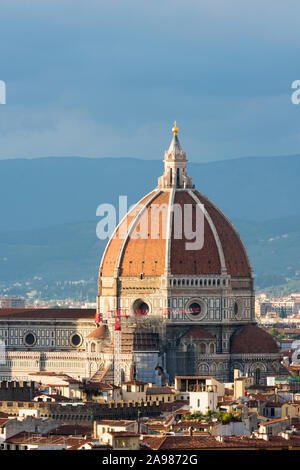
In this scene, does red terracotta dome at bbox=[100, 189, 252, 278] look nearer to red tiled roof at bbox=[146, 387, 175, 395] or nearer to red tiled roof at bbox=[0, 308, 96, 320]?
red tiled roof at bbox=[0, 308, 96, 320]

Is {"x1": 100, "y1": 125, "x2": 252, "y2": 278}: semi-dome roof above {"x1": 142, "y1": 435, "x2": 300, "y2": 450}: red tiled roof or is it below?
above

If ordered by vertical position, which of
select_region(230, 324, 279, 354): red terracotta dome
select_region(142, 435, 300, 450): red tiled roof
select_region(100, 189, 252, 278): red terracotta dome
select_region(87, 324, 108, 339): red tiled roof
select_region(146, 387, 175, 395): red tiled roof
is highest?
select_region(100, 189, 252, 278): red terracotta dome

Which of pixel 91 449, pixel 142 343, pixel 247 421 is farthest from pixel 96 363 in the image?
pixel 91 449

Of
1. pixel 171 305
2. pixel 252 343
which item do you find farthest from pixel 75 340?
pixel 252 343

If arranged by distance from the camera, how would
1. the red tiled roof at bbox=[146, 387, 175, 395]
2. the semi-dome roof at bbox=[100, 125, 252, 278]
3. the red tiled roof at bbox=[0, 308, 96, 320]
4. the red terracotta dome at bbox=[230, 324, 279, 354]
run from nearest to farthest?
the red tiled roof at bbox=[146, 387, 175, 395], the red terracotta dome at bbox=[230, 324, 279, 354], the semi-dome roof at bbox=[100, 125, 252, 278], the red tiled roof at bbox=[0, 308, 96, 320]

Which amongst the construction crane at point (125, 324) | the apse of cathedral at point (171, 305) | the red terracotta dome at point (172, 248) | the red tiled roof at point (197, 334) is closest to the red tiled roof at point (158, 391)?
the construction crane at point (125, 324)

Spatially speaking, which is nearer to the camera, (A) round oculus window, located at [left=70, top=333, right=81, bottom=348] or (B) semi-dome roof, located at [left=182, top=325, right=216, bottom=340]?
(B) semi-dome roof, located at [left=182, top=325, right=216, bottom=340]

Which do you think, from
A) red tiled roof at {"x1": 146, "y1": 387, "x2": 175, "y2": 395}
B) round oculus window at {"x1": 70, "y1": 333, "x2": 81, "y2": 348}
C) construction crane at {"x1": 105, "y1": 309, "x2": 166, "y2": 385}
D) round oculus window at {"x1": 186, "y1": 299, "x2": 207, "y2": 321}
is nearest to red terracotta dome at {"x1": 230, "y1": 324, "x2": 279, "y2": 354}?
round oculus window at {"x1": 186, "y1": 299, "x2": 207, "y2": 321}
